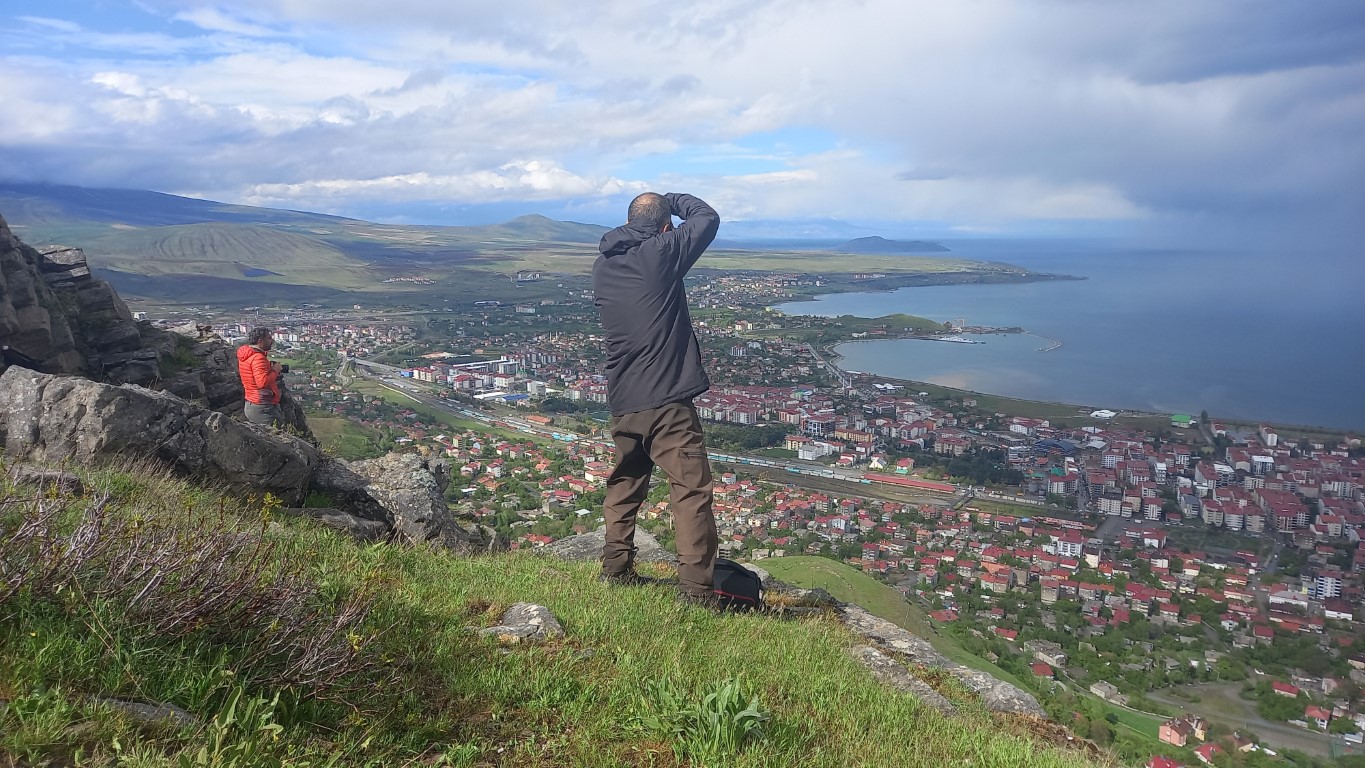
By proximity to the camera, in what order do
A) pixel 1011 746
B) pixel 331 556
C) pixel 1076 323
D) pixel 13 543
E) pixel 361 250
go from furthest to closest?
pixel 361 250 < pixel 1076 323 < pixel 331 556 < pixel 1011 746 < pixel 13 543

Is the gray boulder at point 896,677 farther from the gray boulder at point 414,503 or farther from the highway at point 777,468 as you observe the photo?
the highway at point 777,468

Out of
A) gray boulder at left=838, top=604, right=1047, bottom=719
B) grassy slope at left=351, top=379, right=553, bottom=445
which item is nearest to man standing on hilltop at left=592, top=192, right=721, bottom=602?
gray boulder at left=838, top=604, right=1047, bottom=719

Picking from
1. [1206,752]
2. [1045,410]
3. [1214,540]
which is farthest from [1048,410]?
[1206,752]

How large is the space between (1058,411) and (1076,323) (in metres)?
39.0

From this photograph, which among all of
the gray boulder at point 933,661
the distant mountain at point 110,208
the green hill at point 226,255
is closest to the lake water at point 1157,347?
the gray boulder at point 933,661

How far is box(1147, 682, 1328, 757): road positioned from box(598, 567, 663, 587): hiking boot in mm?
9768

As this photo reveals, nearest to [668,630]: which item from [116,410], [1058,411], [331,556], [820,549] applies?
[331,556]

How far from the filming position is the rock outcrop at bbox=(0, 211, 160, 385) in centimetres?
1049

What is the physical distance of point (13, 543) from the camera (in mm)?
2674

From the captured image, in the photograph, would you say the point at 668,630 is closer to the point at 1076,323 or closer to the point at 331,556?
the point at 331,556

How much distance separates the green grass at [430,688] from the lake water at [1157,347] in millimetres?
36210

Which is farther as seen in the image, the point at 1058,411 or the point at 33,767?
the point at 1058,411

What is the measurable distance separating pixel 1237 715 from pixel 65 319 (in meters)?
19.0

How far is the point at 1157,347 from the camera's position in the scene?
2167 inches
